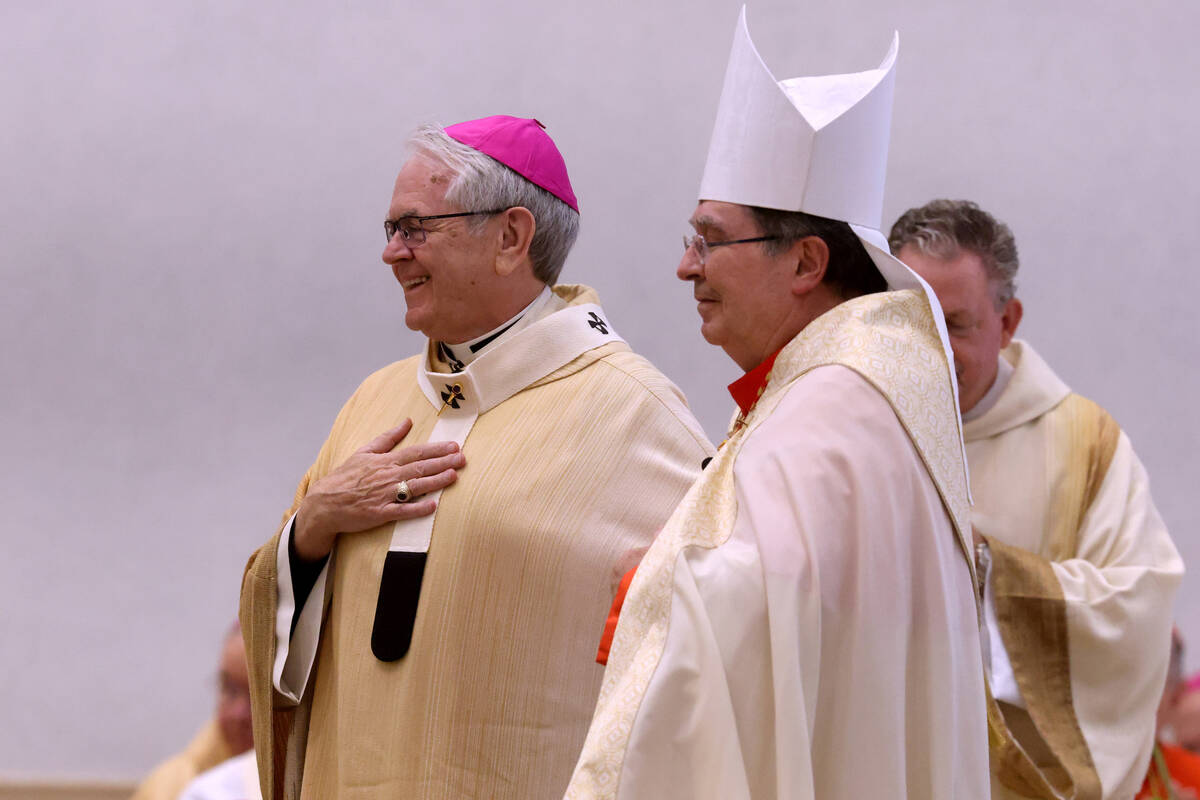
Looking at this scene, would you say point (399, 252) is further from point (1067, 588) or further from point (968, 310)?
point (1067, 588)

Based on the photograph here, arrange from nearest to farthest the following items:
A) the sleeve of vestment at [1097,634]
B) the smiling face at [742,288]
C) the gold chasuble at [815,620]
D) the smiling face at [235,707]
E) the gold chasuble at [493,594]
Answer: the gold chasuble at [815,620]
the smiling face at [742,288]
the gold chasuble at [493,594]
the sleeve of vestment at [1097,634]
the smiling face at [235,707]

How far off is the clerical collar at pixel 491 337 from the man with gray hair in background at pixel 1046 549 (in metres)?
0.86

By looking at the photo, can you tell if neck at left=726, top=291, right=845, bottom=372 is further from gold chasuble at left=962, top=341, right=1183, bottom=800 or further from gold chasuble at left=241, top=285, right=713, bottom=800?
gold chasuble at left=962, top=341, right=1183, bottom=800

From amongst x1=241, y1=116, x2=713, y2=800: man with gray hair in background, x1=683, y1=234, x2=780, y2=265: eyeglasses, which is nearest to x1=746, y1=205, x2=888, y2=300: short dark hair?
x1=683, y1=234, x2=780, y2=265: eyeglasses

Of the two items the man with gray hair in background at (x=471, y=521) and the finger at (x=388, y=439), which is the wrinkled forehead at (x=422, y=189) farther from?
the finger at (x=388, y=439)

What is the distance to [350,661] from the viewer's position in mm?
A: 3146

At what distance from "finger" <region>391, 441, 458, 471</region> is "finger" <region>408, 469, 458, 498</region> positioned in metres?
0.05

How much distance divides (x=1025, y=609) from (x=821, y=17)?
293 centimetres

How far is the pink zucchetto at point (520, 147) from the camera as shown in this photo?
11.1 ft

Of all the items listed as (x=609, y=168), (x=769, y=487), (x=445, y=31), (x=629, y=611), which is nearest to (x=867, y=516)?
(x=769, y=487)

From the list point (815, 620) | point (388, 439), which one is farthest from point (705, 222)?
point (388, 439)

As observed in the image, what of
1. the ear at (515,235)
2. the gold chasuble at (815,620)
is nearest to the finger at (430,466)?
the ear at (515,235)

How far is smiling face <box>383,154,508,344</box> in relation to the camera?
324 cm

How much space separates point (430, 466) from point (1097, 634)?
1.54 m
